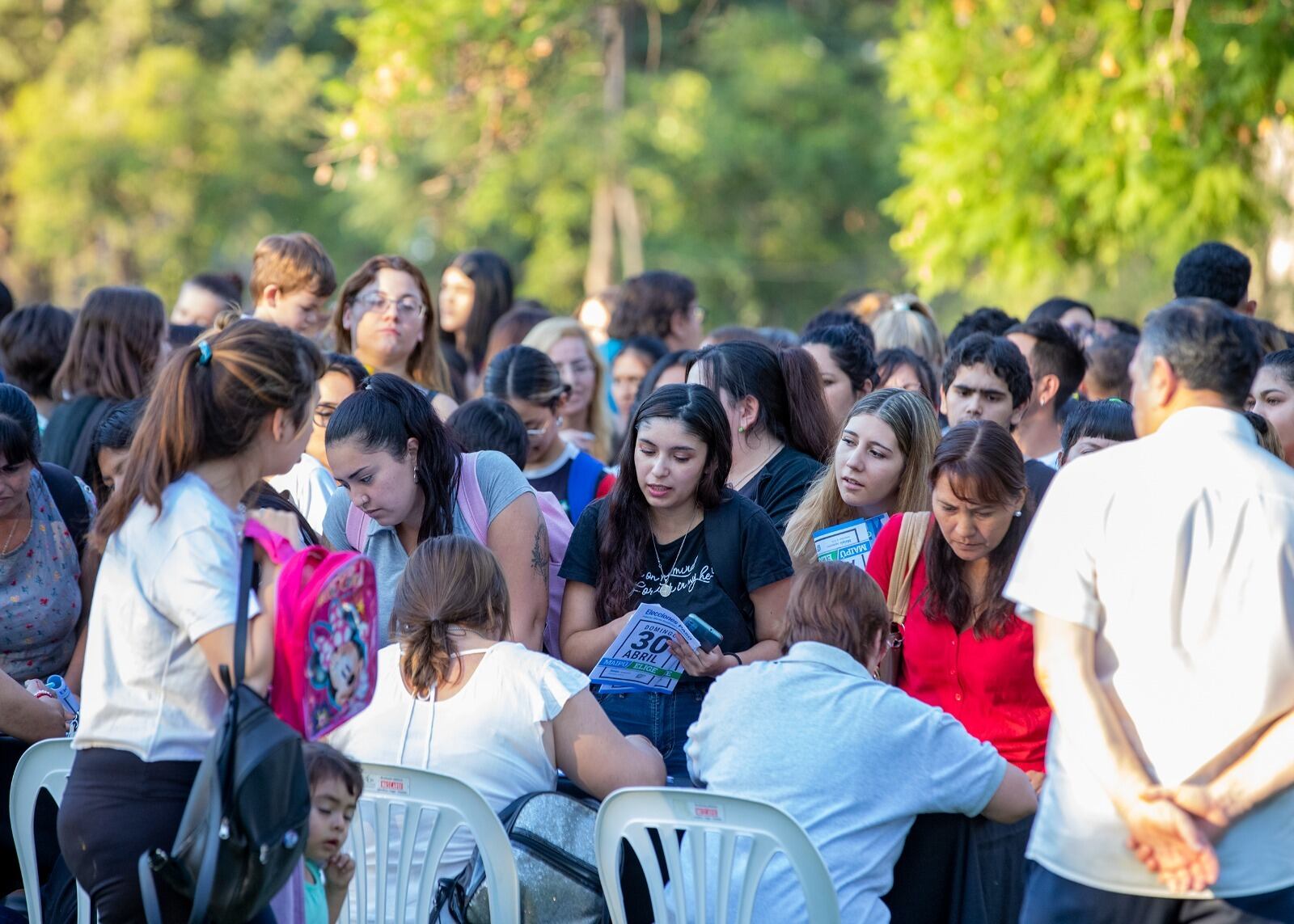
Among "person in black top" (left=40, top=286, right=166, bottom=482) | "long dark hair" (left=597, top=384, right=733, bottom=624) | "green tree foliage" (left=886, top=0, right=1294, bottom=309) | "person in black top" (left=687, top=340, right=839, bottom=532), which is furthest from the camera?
"green tree foliage" (left=886, top=0, right=1294, bottom=309)

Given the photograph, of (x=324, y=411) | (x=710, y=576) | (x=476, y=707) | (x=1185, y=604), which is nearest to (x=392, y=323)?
(x=324, y=411)

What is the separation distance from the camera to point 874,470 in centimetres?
440

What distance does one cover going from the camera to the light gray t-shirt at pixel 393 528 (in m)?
4.13

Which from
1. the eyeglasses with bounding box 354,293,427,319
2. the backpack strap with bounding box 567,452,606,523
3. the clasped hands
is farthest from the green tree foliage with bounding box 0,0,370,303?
the clasped hands

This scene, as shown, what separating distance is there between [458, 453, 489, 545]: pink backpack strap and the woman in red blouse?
125 centimetres

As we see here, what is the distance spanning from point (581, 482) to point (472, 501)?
1.43m

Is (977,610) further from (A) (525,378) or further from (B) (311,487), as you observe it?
(A) (525,378)

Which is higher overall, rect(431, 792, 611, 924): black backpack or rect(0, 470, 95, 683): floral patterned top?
rect(0, 470, 95, 683): floral patterned top

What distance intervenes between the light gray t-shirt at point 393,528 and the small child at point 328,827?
1.10 metres

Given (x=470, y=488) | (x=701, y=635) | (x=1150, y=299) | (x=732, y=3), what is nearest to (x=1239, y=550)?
(x=701, y=635)

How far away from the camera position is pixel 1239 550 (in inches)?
97.4

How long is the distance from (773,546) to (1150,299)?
1177 cm

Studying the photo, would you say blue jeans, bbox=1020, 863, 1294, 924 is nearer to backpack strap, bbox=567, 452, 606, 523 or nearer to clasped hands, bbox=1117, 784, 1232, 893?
clasped hands, bbox=1117, 784, 1232, 893

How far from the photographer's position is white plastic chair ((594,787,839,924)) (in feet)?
9.73
